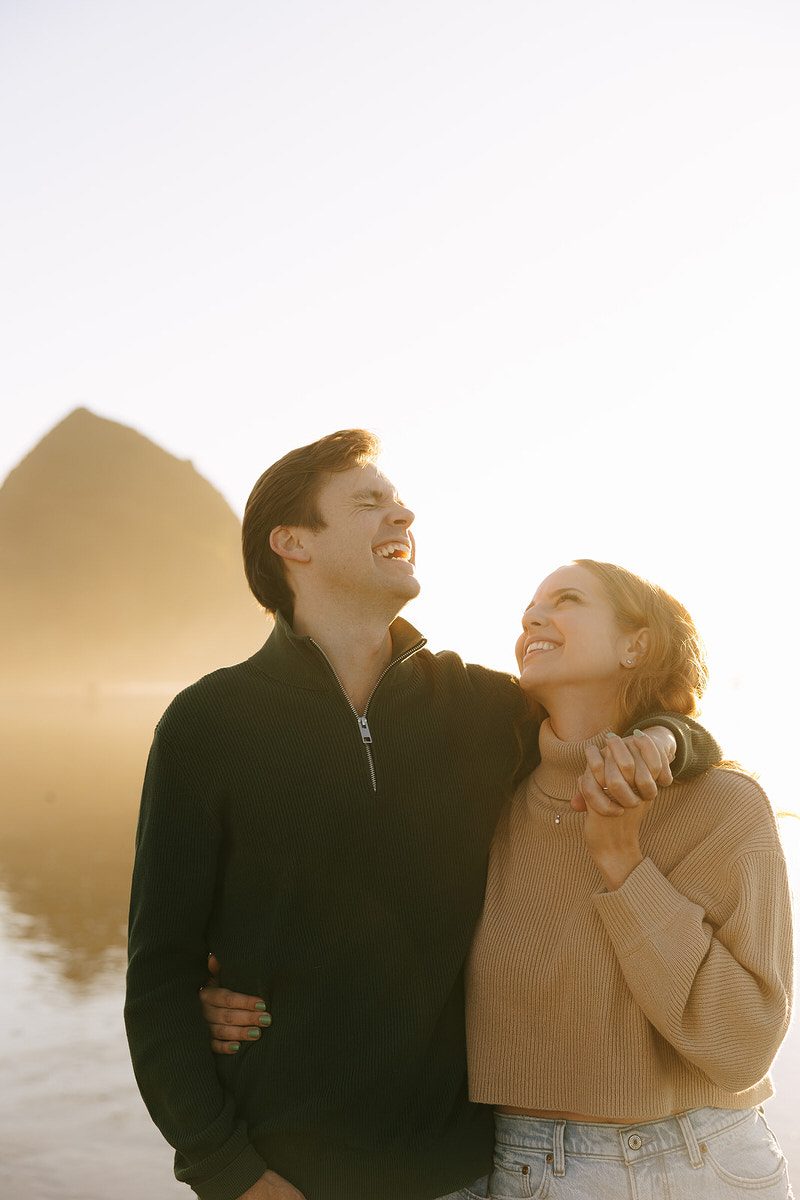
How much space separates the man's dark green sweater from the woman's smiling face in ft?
0.92

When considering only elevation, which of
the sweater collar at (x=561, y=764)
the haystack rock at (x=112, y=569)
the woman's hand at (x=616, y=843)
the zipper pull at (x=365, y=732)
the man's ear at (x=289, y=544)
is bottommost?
the haystack rock at (x=112, y=569)

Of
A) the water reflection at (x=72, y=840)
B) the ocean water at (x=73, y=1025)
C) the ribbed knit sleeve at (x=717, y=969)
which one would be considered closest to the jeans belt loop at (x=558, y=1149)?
the ribbed knit sleeve at (x=717, y=969)

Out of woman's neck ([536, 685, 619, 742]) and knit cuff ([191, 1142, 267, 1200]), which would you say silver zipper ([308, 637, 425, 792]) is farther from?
knit cuff ([191, 1142, 267, 1200])

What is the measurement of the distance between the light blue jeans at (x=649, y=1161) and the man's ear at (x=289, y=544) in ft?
4.92

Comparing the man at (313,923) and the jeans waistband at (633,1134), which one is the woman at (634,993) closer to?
the jeans waistband at (633,1134)

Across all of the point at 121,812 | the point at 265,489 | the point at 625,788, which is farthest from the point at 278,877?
the point at 121,812

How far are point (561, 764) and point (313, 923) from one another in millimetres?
734

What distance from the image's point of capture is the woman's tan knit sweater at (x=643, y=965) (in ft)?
7.47

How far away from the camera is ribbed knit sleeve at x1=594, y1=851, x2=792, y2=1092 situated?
2264 millimetres

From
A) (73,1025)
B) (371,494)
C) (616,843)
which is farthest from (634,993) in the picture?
(73,1025)

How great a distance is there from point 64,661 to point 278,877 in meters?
74.4

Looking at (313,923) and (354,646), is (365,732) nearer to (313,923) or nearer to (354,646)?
(354,646)

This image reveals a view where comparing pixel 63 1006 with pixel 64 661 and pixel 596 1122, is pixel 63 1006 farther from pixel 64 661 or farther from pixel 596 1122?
pixel 64 661

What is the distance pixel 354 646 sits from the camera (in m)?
2.82
